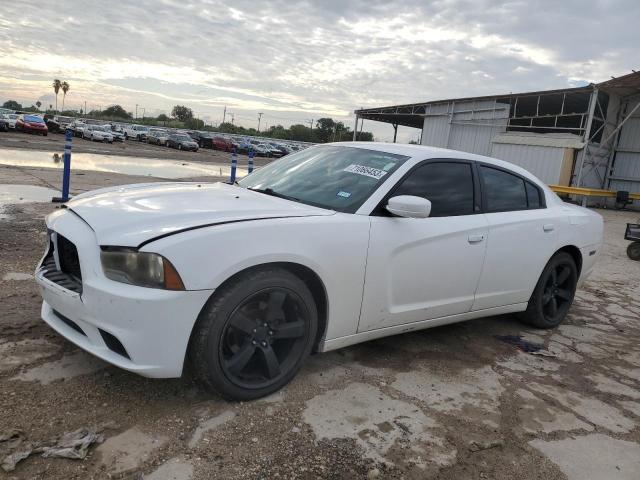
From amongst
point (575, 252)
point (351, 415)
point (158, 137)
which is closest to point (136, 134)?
point (158, 137)

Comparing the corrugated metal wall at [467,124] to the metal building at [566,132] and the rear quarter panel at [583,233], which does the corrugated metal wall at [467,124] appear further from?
the rear quarter panel at [583,233]

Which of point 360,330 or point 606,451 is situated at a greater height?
point 360,330

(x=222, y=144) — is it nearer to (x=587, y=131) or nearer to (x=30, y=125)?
(x=30, y=125)

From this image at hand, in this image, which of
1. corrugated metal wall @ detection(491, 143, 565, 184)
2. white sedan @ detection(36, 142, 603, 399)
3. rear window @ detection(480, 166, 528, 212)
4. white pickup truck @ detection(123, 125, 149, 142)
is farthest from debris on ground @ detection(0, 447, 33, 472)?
white pickup truck @ detection(123, 125, 149, 142)

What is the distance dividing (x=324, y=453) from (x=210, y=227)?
127 cm

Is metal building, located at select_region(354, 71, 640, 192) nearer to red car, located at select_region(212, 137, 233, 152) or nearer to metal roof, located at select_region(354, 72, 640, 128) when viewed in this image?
metal roof, located at select_region(354, 72, 640, 128)

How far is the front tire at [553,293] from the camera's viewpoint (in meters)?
4.79

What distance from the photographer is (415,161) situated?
380 cm

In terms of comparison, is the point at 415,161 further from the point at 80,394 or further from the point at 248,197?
the point at 80,394

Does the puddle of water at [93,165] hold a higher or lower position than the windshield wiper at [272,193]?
lower

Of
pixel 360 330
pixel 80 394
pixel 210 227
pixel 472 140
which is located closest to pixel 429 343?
pixel 360 330

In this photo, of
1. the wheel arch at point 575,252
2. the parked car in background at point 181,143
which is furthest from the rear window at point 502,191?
the parked car in background at point 181,143

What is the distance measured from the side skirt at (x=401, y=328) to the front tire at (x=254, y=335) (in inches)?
7.8

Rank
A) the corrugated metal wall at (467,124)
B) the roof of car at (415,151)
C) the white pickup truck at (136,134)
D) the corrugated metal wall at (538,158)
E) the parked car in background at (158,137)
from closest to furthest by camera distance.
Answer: the roof of car at (415,151), the corrugated metal wall at (538,158), the corrugated metal wall at (467,124), the parked car in background at (158,137), the white pickup truck at (136,134)
